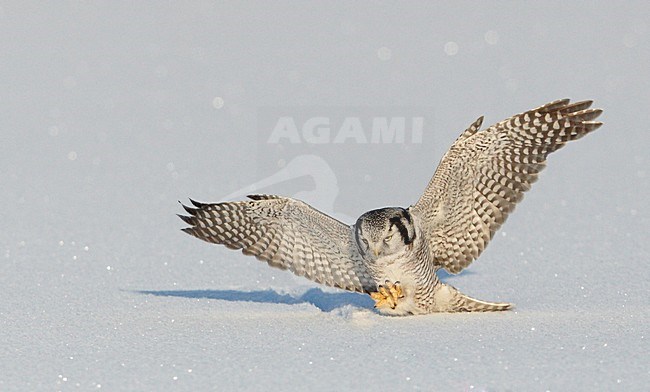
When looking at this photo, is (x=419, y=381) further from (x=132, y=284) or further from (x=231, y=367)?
(x=132, y=284)

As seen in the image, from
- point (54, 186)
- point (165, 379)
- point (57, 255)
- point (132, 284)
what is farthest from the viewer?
point (54, 186)

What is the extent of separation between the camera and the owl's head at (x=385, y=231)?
18.9 ft

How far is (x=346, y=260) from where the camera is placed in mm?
6352

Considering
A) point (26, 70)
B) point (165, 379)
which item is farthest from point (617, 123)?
point (165, 379)

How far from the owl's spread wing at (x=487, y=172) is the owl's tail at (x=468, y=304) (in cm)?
36

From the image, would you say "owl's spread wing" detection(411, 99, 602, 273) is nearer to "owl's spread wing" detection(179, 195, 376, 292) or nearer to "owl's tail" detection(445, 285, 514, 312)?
"owl's tail" detection(445, 285, 514, 312)

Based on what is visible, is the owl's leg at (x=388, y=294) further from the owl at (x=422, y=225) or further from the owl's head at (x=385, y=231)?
the owl's head at (x=385, y=231)

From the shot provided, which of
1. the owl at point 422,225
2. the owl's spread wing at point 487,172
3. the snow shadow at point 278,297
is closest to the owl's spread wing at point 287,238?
the owl at point 422,225

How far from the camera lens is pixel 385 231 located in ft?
18.9

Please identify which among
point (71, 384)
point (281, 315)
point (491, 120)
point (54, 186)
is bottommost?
point (71, 384)

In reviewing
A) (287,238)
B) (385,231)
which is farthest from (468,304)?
(287,238)

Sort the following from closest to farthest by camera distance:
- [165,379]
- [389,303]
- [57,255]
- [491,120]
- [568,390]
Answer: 1. [568,390]
2. [165,379]
3. [389,303]
4. [57,255]
5. [491,120]

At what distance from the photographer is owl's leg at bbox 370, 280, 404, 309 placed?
19.8ft

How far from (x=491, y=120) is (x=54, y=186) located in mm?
4907
